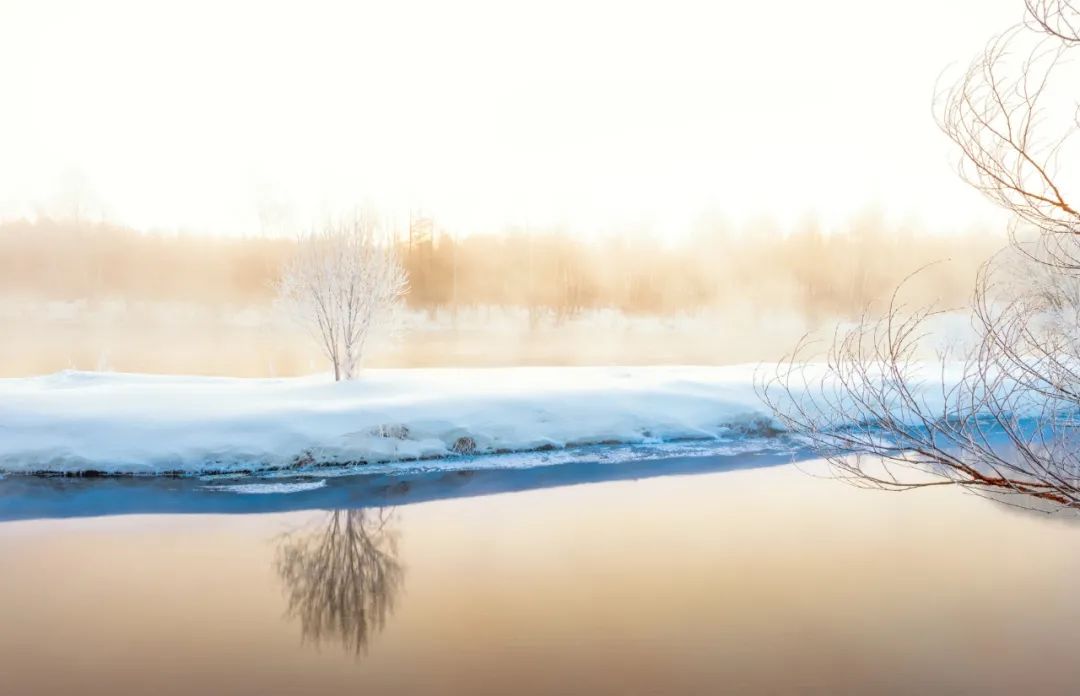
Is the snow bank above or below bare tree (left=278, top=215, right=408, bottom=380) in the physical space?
below

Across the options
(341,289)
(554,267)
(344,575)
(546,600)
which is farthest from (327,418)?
(554,267)

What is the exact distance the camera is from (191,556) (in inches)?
287

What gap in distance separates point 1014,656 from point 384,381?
1249cm

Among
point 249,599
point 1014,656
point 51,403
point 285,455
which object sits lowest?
point 1014,656

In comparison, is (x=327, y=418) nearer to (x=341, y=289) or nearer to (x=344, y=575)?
(x=341, y=289)

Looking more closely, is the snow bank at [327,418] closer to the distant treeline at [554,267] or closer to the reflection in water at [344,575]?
the reflection in water at [344,575]

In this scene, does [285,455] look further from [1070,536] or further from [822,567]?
[1070,536]

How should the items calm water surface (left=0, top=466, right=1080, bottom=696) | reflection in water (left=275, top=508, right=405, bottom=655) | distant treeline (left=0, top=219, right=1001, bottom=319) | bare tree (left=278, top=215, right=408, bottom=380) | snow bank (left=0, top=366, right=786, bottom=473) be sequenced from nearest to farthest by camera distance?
calm water surface (left=0, top=466, right=1080, bottom=696) → reflection in water (left=275, top=508, right=405, bottom=655) → snow bank (left=0, top=366, right=786, bottom=473) → bare tree (left=278, top=215, right=408, bottom=380) → distant treeline (left=0, top=219, right=1001, bottom=319)

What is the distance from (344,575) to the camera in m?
6.95

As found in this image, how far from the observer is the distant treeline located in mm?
33469

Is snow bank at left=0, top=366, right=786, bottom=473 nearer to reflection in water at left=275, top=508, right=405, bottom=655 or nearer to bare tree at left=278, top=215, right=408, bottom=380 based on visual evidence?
bare tree at left=278, top=215, right=408, bottom=380

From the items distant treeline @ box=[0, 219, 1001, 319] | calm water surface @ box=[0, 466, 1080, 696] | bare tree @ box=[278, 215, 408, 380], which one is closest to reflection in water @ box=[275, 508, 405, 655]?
calm water surface @ box=[0, 466, 1080, 696]

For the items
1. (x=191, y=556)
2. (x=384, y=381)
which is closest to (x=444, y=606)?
(x=191, y=556)

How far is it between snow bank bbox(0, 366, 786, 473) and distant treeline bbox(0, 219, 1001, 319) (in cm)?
2030
